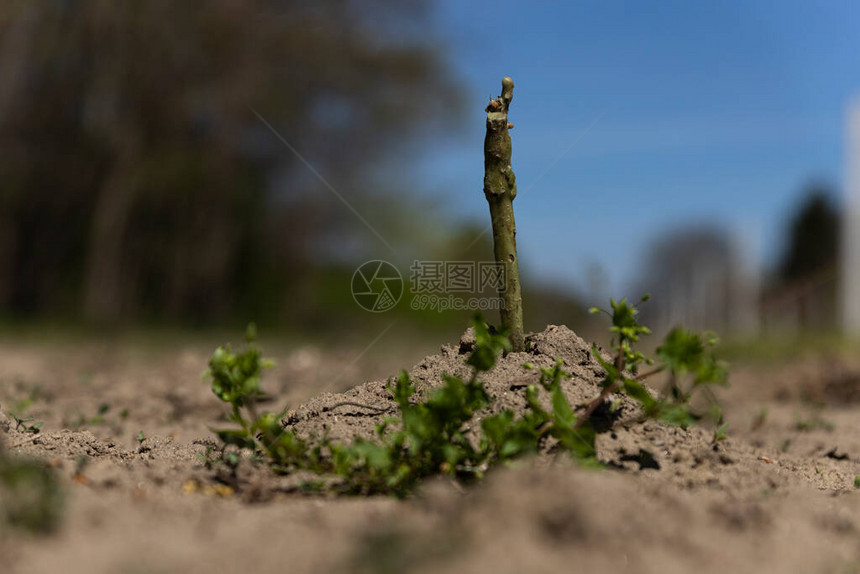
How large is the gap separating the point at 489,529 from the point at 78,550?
806 millimetres

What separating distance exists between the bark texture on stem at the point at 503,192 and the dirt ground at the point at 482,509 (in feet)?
0.76

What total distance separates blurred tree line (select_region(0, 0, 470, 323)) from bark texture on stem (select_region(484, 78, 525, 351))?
38.9 ft

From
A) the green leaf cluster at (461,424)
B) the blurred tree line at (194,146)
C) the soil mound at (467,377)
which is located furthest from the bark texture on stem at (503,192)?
the blurred tree line at (194,146)

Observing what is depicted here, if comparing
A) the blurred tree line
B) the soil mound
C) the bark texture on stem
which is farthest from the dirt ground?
the blurred tree line

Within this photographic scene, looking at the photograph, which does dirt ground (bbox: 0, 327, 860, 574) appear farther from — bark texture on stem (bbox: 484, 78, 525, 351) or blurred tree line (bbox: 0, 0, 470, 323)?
blurred tree line (bbox: 0, 0, 470, 323)

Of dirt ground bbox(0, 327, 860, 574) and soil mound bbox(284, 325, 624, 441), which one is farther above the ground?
soil mound bbox(284, 325, 624, 441)

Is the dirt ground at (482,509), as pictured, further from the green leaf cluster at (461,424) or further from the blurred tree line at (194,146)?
the blurred tree line at (194,146)

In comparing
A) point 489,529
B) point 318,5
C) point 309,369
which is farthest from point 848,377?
point 318,5

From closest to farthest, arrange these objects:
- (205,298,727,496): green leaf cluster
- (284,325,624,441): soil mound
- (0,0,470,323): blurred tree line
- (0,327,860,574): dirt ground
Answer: (0,327,860,574): dirt ground
(205,298,727,496): green leaf cluster
(284,325,624,441): soil mound
(0,0,470,323): blurred tree line

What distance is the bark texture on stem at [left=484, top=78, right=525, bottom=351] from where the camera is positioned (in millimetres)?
2562

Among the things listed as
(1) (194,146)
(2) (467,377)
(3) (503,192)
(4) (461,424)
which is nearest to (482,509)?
(4) (461,424)

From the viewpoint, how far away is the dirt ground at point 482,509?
1419 millimetres

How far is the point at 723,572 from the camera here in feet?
4.81

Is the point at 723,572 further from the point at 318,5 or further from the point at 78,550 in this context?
the point at 318,5
